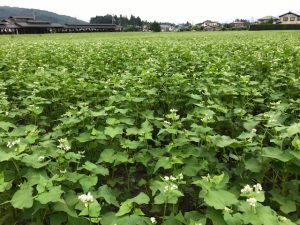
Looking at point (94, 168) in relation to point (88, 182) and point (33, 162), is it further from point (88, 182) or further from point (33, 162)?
point (33, 162)

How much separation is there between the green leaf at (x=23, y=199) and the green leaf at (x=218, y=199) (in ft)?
4.69

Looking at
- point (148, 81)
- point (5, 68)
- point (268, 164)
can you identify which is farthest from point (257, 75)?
point (5, 68)

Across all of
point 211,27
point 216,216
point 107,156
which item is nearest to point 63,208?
point 107,156

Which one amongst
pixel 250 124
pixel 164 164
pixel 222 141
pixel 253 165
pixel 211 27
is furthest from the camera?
pixel 211 27

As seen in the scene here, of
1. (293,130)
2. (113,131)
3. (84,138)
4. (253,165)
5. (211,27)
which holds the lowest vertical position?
(253,165)

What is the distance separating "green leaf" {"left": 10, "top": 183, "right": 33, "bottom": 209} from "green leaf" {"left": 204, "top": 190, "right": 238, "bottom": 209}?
143 centimetres

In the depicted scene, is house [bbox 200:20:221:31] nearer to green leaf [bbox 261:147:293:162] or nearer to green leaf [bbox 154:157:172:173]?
green leaf [bbox 261:147:293:162]

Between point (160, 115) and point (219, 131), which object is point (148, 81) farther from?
point (219, 131)

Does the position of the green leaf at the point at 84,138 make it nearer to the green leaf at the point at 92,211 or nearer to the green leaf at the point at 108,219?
the green leaf at the point at 108,219

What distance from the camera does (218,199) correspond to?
7.74ft

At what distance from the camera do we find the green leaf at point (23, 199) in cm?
246

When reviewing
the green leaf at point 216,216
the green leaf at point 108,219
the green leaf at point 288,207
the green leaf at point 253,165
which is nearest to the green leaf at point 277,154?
the green leaf at point 253,165

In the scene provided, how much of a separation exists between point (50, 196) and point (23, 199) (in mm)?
250

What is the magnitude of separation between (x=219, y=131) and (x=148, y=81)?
182 centimetres
